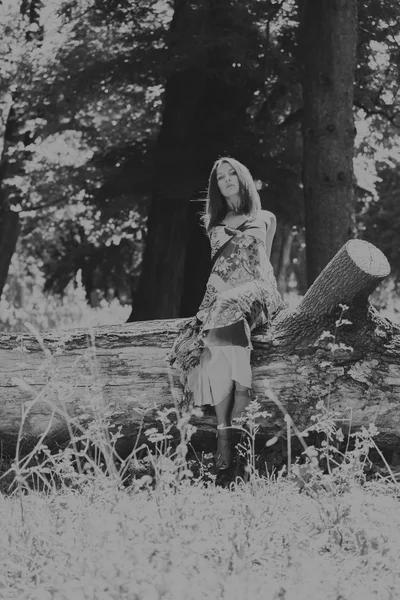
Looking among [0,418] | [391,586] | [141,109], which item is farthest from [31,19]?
[391,586]

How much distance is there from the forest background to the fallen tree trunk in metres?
3.69

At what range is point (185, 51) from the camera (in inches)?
435

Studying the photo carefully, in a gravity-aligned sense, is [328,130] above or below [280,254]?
above

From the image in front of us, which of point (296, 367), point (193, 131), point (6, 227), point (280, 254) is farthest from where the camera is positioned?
point (280, 254)

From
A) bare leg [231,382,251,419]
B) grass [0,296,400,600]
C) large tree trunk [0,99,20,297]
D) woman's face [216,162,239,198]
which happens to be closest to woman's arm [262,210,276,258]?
woman's face [216,162,239,198]

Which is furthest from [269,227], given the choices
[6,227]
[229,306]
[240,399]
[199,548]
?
[6,227]

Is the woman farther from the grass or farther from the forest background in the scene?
the forest background

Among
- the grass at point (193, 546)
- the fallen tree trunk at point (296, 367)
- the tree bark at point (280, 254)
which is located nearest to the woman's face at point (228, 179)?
the fallen tree trunk at point (296, 367)

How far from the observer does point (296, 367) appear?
593cm

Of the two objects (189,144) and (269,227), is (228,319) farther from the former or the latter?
(189,144)

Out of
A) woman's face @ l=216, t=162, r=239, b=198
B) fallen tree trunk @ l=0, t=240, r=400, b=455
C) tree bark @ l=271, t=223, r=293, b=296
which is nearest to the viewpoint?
fallen tree trunk @ l=0, t=240, r=400, b=455

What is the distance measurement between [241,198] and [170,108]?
6529 mm

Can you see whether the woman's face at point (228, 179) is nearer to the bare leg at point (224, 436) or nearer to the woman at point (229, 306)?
the woman at point (229, 306)

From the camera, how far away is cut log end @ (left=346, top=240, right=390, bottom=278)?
5711mm
